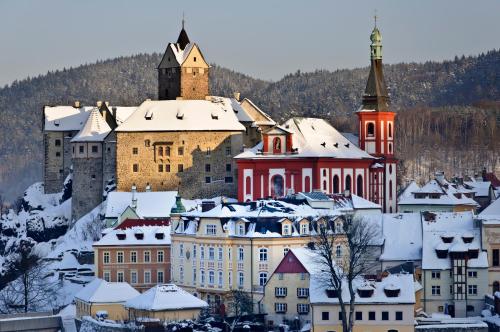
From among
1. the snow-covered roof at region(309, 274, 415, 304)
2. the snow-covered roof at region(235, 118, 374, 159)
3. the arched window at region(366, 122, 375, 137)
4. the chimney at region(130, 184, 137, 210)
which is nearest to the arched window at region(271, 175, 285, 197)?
the snow-covered roof at region(235, 118, 374, 159)

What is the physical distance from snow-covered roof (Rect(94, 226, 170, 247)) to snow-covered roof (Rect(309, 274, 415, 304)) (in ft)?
60.4

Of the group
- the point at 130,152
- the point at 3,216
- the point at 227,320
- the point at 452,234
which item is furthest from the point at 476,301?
the point at 3,216

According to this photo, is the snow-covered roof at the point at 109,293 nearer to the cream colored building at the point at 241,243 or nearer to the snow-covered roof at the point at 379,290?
the cream colored building at the point at 241,243

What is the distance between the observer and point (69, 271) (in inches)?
4158

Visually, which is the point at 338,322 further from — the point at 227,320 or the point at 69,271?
the point at 69,271

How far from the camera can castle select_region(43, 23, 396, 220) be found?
110 metres

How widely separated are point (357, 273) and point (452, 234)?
7.04 meters

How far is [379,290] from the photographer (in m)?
78.6

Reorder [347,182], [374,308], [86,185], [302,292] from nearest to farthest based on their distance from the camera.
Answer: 1. [374,308]
2. [302,292]
3. [347,182]
4. [86,185]

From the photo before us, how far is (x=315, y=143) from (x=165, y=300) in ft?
104

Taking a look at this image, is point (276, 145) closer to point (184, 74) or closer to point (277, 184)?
point (277, 184)

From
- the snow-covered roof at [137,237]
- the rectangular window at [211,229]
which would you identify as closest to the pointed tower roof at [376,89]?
the snow-covered roof at [137,237]

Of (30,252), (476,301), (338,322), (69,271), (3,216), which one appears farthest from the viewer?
(3,216)

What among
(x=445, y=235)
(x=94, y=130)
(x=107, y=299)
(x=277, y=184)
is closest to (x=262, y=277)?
(x=107, y=299)
